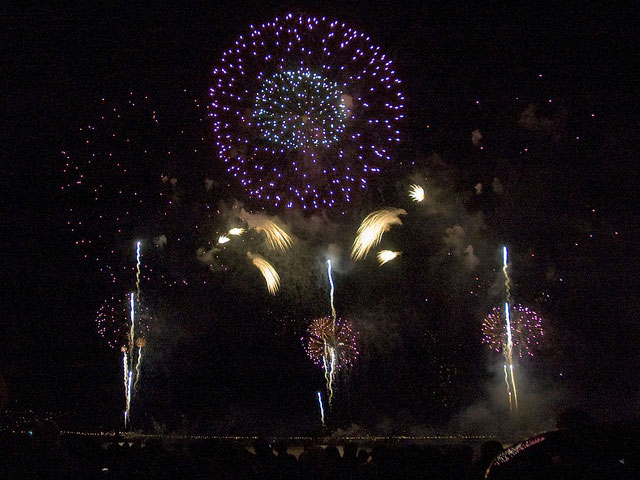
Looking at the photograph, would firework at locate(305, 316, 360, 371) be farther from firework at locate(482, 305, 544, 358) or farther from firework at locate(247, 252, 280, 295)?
firework at locate(482, 305, 544, 358)

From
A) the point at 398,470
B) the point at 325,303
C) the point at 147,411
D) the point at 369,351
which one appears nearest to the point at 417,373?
the point at 369,351

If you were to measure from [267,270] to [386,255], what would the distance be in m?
5.42

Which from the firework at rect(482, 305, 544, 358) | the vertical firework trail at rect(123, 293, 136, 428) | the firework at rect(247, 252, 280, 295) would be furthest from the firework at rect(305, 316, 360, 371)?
the vertical firework trail at rect(123, 293, 136, 428)

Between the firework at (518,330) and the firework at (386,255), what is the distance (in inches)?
190

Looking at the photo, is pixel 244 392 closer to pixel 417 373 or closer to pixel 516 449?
pixel 417 373

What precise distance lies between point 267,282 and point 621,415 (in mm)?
15873

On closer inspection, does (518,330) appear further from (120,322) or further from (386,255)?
(120,322)

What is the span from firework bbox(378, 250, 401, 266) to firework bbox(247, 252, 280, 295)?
4805 millimetres

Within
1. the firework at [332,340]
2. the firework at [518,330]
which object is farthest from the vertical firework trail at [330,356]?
the firework at [518,330]

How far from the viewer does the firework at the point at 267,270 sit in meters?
26.5

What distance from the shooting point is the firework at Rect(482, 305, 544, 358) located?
2098 cm

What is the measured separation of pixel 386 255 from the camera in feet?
85.5

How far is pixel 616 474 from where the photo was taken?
3.54 m

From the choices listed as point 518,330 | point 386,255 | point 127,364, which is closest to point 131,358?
point 127,364
